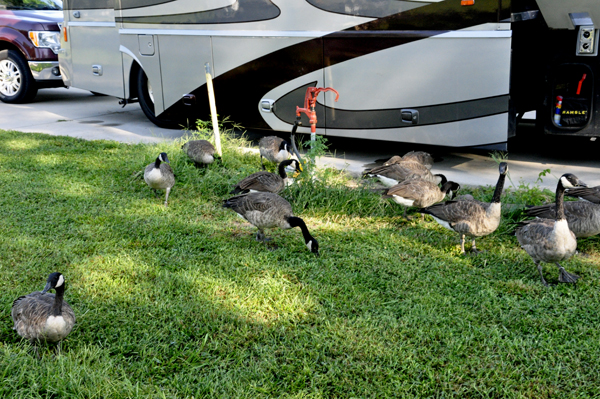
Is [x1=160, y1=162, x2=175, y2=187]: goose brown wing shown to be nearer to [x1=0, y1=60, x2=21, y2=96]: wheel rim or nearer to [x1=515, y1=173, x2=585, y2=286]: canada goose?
[x1=515, y1=173, x2=585, y2=286]: canada goose

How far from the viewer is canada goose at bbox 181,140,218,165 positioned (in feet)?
25.4

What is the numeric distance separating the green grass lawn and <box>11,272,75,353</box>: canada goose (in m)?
0.14

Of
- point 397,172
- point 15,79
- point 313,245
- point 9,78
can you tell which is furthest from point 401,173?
point 9,78

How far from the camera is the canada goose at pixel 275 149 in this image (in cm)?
802

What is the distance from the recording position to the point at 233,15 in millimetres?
9039

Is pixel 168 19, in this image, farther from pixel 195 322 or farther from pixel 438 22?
pixel 195 322

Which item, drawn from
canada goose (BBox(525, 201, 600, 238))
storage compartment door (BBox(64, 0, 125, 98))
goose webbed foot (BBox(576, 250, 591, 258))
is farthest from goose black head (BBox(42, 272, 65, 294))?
storage compartment door (BBox(64, 0, 125, 98))

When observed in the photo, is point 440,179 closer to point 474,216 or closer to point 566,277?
point 474,216

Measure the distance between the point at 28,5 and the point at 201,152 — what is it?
994 centimetres

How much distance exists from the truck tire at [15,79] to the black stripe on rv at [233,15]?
17.4 feet

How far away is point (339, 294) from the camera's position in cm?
471

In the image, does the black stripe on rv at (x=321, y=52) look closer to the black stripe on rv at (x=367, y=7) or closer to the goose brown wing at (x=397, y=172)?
the black stripe on rv at (x=367, y=7)

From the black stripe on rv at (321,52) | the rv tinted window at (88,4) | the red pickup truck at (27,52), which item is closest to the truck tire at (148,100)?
the black stripe on rv at (321,52)

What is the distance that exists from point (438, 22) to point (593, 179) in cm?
283
